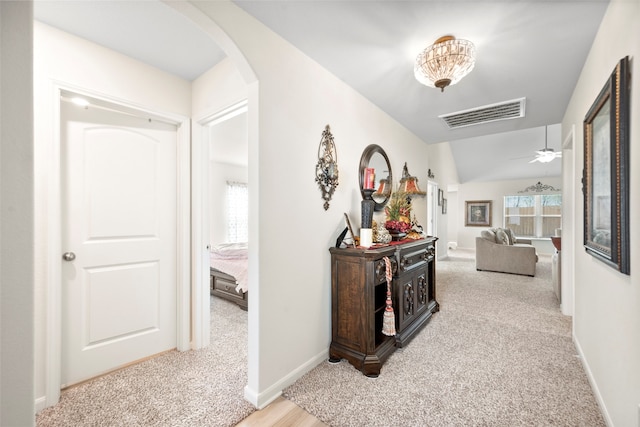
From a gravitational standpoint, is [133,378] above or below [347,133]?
below

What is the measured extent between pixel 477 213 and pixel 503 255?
3.91 meters

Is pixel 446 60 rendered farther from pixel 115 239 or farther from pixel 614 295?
pixel 115 239

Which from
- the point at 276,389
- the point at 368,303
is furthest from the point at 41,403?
the point at 368,303

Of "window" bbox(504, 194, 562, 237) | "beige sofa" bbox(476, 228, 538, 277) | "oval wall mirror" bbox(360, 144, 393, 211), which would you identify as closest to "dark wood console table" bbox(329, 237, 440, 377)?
"oval wall mirror" bbox(360, 144, 393, 211)

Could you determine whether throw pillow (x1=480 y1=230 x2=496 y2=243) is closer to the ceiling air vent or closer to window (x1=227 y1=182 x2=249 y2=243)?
the ceiling air vent

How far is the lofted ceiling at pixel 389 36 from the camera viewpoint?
158 cm

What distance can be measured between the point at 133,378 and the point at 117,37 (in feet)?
7.77

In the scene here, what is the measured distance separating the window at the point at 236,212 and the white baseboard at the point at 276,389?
423 centimetres

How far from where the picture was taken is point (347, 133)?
2484 millimetres

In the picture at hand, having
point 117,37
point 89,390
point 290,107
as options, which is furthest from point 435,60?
point 89,390

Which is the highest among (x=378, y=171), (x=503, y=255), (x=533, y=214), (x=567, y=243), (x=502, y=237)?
(x=378, y=171)

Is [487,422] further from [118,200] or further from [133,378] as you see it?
[118,200]

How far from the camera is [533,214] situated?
26.4 feet

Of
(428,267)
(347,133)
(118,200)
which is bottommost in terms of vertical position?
(428,267)
